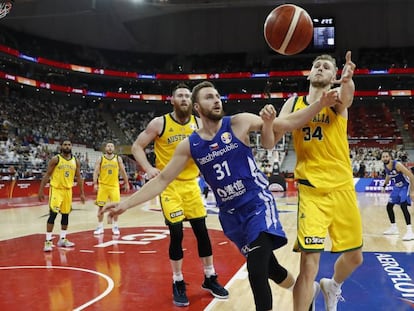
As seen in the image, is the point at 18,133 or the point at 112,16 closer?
the point at 18,133

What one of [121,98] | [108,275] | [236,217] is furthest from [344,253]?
[121,98]

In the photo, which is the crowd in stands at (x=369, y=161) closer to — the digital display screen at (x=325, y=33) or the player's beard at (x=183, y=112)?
the digital display screen at (x=325, y=33)

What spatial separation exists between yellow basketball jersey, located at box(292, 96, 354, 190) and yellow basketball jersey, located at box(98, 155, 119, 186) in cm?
642

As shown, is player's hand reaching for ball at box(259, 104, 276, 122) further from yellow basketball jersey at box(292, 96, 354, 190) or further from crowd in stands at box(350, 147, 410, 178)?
crowd in stands at box(350, 147, 410, 178)

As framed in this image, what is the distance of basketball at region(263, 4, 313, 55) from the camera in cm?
404

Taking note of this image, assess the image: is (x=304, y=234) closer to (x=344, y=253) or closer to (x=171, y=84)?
(x=344, y=253)

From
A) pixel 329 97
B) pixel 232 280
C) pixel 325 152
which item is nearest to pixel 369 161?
pixel 232 280

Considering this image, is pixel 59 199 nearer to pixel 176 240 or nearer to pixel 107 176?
pixel 107 176

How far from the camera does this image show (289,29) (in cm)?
405

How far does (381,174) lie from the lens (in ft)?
76.8

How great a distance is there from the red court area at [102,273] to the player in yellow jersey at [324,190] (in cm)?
136

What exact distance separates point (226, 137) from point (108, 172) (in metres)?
6.53

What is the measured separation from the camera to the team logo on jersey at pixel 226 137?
11.0 ft

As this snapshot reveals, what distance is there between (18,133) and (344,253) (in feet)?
85.4
